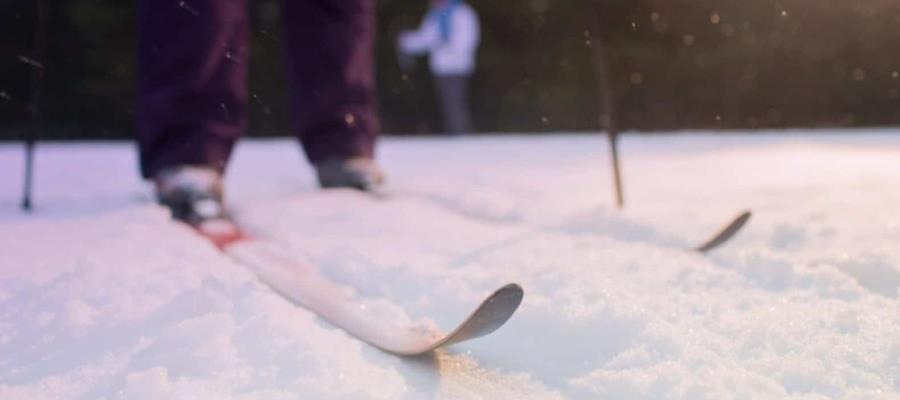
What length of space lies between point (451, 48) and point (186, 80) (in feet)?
20.7

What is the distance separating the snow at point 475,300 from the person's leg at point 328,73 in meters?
0.17

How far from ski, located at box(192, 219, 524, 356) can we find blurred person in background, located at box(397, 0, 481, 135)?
21.8ft

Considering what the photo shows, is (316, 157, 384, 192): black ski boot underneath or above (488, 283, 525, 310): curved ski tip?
underneath

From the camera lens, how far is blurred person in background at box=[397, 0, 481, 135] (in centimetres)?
810

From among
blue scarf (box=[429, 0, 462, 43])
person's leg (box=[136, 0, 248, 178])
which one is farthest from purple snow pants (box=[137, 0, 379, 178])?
blue scarf (box=[429, 0, 462, 43])

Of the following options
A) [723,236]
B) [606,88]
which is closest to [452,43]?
[606,88]

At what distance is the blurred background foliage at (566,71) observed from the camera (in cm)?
956

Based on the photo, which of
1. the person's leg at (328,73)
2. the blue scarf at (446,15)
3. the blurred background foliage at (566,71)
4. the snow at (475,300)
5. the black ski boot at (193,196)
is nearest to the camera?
the snow at (475,300)

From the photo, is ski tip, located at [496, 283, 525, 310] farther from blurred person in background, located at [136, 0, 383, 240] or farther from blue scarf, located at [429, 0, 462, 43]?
blue scarf, located at [429, 0, 462, 43]

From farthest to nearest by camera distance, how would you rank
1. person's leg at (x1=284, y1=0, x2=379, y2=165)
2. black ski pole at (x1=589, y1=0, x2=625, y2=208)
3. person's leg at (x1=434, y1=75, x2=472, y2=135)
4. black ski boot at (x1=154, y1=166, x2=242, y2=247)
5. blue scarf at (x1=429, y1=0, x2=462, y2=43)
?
person's leg at (x1=434, y1=75, x2=472, y2=135) < blue scarf at (x1=429, y1=0, x2=462, y2=43) < person's leg at (x1=284, y1=0, x2=379, y2=165) < black ski pole at (x1=589, y1=0, x2=625, y2=208) < black ski boot at (x1=154, y1=166, x2=242, y2=247)

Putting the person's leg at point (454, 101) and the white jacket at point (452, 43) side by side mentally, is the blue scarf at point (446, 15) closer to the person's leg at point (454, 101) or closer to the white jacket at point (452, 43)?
the white jacket at point (452, 43)

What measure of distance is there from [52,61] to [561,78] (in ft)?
18.5

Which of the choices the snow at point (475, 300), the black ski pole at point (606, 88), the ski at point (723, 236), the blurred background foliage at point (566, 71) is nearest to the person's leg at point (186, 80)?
the snow at point (475, 300)

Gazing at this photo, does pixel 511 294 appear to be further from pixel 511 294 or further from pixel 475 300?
pixel 475 300
